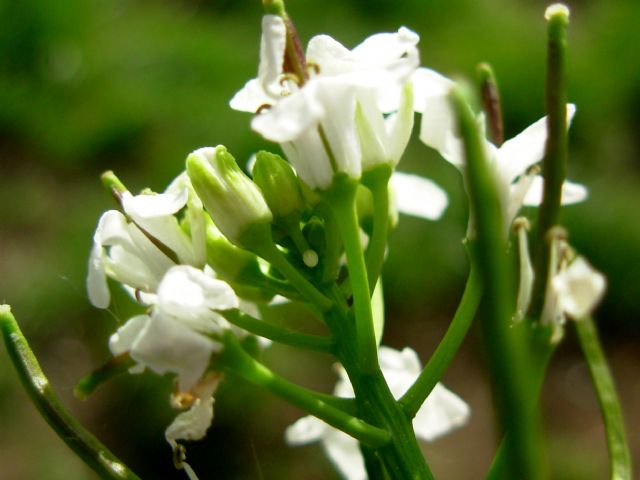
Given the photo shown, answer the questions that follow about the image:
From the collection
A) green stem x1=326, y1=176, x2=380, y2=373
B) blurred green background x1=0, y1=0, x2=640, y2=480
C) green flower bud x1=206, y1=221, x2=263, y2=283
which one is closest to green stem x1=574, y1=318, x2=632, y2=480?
green stem x1=326, y1=176, x2=380, y2=373

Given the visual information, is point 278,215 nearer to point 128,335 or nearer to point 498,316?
point 128,335

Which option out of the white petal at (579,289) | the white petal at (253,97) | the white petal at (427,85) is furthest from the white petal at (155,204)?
the white petal at (579,289)

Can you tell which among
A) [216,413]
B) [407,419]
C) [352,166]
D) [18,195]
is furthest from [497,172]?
[18,195]

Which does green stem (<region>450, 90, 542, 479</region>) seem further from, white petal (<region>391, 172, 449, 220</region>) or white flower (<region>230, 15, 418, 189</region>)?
white petal (<region>391, 172, 449, 220</region>)

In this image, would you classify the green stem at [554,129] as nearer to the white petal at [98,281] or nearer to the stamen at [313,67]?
the stamen at [313,67]

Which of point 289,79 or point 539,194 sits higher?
point 289,79

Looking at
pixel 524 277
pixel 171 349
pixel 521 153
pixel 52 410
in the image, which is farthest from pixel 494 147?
pixel 52 410

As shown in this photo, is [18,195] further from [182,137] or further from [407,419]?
[407,419]
